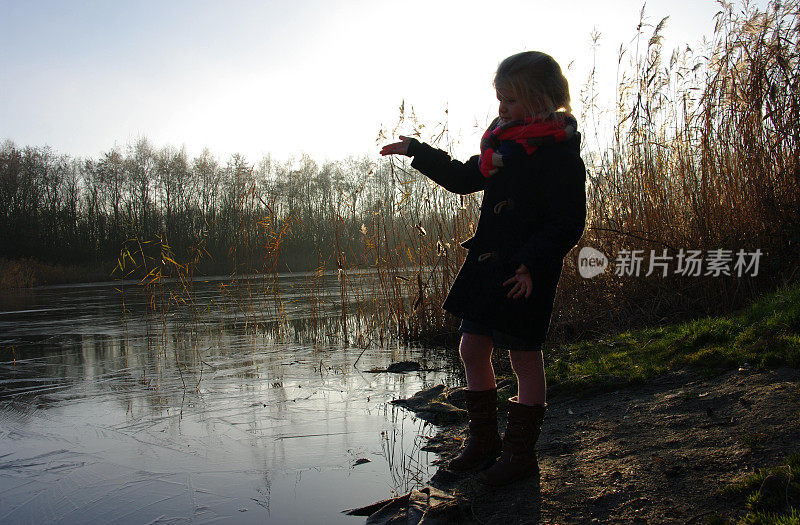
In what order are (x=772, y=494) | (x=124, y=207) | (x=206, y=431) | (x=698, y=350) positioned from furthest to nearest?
(x=124, y=207) → (x=698, y=350) → (x=206, y=431) → (x=772, y=494)

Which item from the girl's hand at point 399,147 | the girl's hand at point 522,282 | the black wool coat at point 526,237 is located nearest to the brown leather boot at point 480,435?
the black wool coat at point 526,237

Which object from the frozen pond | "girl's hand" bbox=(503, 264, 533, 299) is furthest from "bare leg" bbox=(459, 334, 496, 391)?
the frozen pond

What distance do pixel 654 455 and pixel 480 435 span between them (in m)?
0.54

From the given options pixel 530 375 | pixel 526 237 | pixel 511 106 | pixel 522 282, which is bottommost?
pixel 530 375

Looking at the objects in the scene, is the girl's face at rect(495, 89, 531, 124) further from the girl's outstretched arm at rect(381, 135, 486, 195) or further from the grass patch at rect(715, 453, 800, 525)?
the grass patch at rect(715, 453, 800, 525)

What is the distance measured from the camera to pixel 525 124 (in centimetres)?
176

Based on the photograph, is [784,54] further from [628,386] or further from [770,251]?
[628,386]

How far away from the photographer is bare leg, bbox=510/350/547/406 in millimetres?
1758

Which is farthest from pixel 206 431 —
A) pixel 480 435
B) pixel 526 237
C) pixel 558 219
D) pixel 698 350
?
pixel 698 350

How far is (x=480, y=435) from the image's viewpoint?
1.92 meters

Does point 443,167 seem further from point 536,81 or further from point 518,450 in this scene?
point 518,450

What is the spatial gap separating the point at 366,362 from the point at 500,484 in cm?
260

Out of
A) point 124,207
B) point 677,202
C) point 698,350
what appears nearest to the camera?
point 698,350

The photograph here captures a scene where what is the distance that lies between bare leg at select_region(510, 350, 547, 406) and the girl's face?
74cm
